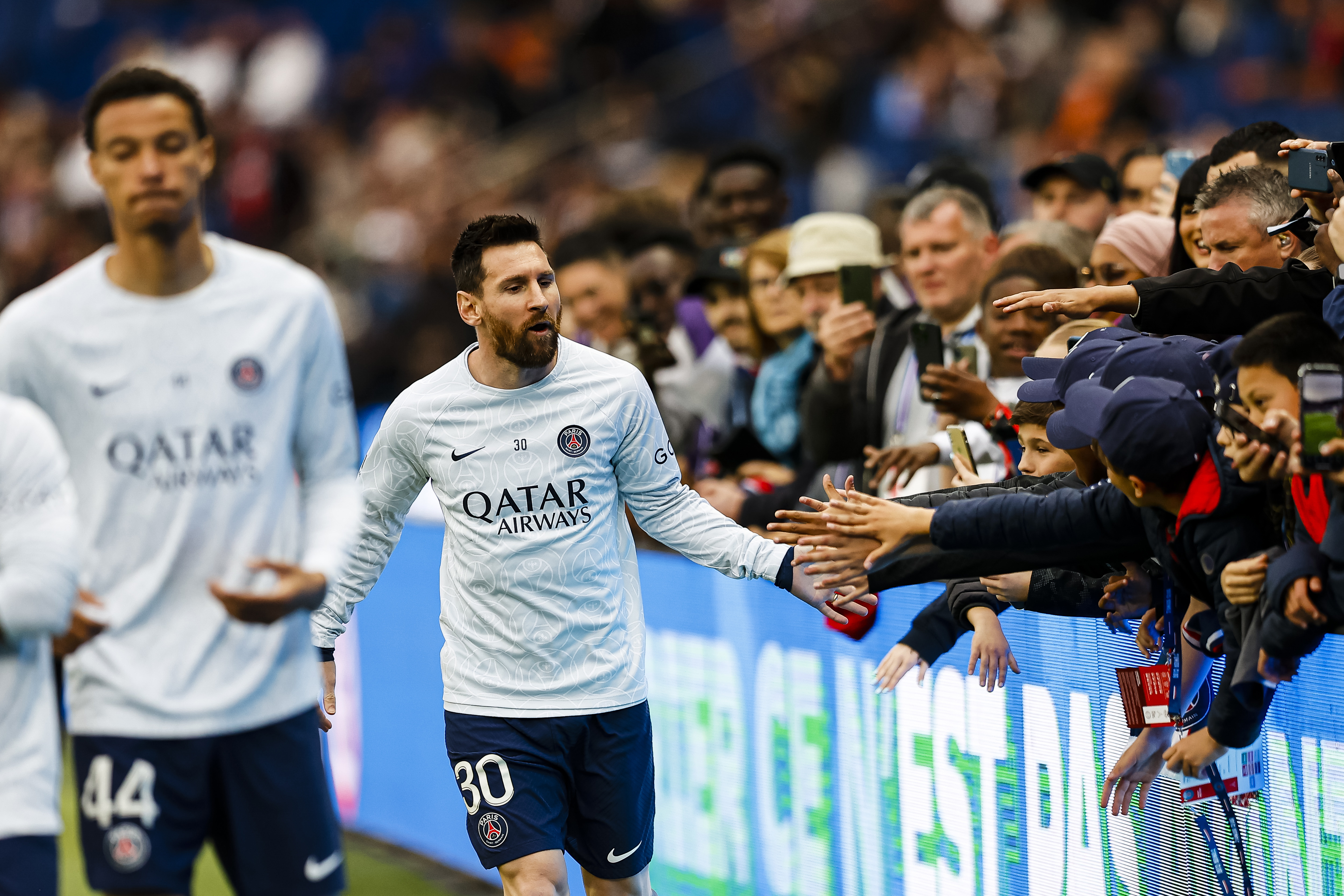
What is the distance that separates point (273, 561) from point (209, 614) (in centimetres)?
23

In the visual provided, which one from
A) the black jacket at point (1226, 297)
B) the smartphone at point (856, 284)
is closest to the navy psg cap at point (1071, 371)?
the black jacket at point (1226, 297)

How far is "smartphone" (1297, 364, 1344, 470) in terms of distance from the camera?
2949 mm

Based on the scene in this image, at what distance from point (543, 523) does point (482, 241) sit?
77 cm

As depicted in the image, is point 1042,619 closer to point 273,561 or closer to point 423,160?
point 273,561

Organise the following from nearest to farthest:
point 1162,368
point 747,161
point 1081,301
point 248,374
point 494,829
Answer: point 1162,368 < point 248,374 < point 1081,301 < point 494,829 < point 747,161

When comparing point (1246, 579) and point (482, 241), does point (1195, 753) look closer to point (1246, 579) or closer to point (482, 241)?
point (1246, 579)

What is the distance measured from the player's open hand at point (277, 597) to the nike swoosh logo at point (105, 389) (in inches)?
19.1

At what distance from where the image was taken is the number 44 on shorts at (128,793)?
358 centimetres

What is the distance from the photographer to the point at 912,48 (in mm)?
12875

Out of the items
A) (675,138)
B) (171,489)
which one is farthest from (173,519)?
(675,138)

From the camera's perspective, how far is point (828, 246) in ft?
20.6

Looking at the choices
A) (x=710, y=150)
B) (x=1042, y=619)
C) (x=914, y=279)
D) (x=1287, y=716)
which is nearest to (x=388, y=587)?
(x=914, y=279)

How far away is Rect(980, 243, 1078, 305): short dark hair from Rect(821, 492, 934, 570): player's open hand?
66.4 inches

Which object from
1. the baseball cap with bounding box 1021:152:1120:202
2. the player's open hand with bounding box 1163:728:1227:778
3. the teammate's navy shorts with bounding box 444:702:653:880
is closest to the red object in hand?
the teammate's navy shorts with bounding box 444:702:653:880
